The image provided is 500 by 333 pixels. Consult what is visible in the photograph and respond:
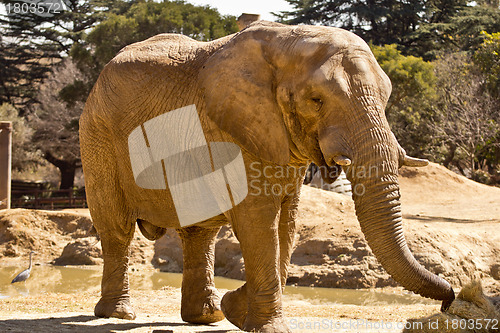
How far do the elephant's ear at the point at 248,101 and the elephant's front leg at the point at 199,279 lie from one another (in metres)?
1.88

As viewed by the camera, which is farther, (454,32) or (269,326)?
(454,32)

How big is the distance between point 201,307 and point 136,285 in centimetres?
569

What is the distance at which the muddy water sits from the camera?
34.3 ft

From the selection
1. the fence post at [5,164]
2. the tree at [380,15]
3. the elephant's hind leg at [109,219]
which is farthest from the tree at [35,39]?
the elephant's hind leg at [109,219]

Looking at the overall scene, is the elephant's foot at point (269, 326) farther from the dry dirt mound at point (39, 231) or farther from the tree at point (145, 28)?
the tree at point (145, 28)

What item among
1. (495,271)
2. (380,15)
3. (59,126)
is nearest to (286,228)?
(495,271)

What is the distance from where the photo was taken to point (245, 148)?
537 centimetres

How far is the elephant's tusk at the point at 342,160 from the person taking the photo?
456cm

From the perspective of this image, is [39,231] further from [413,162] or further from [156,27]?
[156,27]

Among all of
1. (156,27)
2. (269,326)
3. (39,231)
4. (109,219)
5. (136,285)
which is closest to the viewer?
(269,326)

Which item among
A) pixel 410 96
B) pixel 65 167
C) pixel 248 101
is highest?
pixel 410 96

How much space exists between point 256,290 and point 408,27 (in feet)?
131

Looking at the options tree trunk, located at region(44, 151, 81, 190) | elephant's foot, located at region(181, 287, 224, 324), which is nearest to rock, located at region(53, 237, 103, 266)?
elephant's foot, located at region(181, 287, 224, 324)

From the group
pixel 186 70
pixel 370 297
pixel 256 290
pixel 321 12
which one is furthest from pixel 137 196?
pixel 321 12
